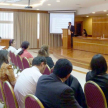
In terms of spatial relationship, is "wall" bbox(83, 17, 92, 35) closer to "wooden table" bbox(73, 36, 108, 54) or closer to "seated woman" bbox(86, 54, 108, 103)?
"wooden table" bbox(73, 36, 108, 54)

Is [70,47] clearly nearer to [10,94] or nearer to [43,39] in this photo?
[43,39]

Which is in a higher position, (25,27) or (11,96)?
(25,27)

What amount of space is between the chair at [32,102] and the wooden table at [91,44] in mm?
8071

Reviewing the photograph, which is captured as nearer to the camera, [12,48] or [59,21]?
[12,48]

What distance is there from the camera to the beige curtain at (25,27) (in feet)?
43.5

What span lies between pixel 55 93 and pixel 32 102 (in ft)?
0.72

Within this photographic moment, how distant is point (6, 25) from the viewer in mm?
13406

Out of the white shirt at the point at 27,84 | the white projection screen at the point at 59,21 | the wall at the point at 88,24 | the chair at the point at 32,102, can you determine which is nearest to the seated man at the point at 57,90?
the chair at the point at 32,102

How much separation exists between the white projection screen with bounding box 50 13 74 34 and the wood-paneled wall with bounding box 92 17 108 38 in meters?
2.80

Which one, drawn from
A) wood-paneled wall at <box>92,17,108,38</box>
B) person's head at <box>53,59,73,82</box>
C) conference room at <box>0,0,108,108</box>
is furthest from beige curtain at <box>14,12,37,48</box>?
person's head at <box>53,59,73,82</box>

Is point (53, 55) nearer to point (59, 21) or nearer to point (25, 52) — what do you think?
point (59, 21)

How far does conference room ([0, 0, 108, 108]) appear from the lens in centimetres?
175

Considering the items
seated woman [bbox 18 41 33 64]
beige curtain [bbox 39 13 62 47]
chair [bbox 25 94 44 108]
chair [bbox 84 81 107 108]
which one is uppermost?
beige curtain [bbox 39 13 62 47]

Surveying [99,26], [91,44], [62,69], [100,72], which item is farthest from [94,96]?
[99,26]
